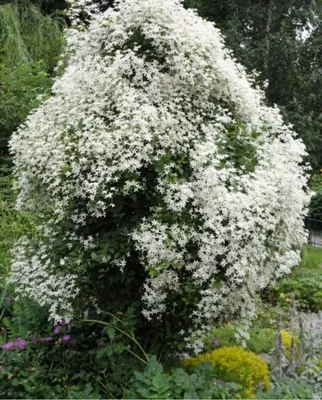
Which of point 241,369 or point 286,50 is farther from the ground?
point 286,50

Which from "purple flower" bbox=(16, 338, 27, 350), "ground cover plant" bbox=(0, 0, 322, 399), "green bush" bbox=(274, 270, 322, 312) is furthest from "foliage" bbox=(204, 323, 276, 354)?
"green bush" bbox=(274, 270, 322, 312)

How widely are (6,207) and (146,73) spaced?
374cm

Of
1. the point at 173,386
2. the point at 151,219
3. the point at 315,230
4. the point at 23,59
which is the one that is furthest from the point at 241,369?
the point at 315,230

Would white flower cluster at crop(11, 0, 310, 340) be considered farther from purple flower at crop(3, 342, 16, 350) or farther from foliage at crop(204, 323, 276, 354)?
foliage at crop(204, 323, 276, 354)

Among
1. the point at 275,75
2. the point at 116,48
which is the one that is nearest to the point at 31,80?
the point at 116,48

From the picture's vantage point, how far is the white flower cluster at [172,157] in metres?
3.01

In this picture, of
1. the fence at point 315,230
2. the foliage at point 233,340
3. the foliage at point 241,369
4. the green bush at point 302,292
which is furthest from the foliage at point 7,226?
the fence at point 315,230

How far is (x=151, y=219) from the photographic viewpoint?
305 cm

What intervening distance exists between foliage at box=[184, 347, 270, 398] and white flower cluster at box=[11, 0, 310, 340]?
0.29m

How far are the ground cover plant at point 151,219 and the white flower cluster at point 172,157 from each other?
12mm

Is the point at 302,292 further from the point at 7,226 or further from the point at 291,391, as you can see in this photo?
the point at 7,226

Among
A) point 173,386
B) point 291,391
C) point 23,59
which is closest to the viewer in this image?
point 173,386

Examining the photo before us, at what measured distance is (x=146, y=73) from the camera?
10.9 ft

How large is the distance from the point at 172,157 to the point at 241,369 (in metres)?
1.35
